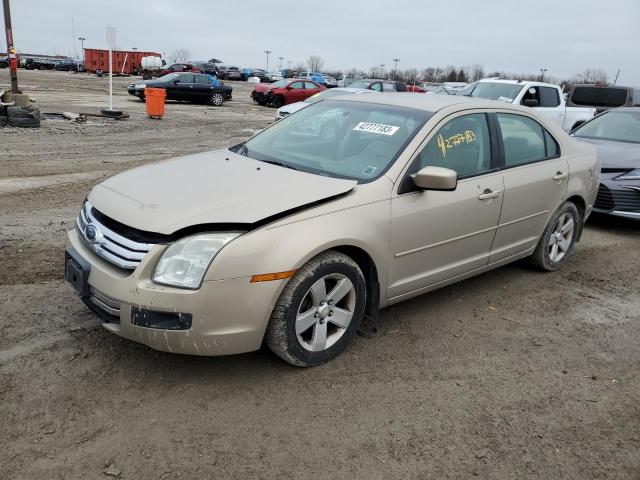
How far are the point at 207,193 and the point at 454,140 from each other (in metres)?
1.88

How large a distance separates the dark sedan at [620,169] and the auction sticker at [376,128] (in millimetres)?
4192

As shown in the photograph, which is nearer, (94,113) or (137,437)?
(137,437)

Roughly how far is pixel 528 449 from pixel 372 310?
1280mm

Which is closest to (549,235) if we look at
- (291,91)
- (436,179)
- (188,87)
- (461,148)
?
(461,148)

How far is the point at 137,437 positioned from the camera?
2.75 m

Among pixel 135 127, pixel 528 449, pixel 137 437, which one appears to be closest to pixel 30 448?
pixel 137 437

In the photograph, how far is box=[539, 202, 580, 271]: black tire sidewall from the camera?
16.8 ft

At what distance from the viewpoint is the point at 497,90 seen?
1361 centimetres

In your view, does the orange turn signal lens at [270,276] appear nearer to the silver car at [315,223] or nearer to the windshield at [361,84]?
the silver car at [315,223]

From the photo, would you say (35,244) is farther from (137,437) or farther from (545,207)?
(545,207)

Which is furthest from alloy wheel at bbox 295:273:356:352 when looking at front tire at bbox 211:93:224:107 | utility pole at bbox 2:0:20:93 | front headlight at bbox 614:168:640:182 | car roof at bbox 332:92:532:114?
front tire at bbox 211:93:224:107

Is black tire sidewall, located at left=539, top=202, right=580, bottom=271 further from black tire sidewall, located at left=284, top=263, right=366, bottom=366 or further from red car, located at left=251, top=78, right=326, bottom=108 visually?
red car, located at left=251, top=78, right=326, bottom=108

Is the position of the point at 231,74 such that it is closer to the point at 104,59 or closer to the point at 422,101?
the point at 104,59

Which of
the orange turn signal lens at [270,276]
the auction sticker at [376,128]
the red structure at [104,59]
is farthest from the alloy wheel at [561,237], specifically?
the red structure at [104,59]
